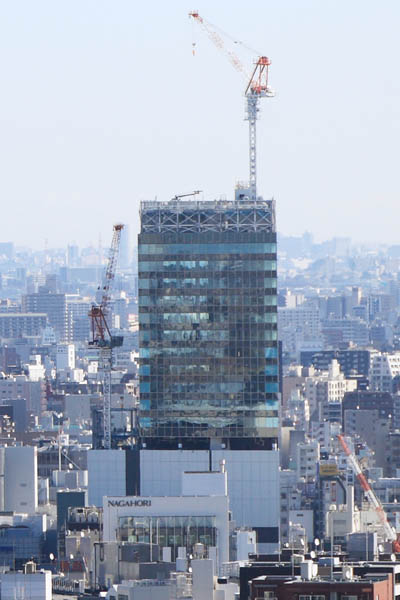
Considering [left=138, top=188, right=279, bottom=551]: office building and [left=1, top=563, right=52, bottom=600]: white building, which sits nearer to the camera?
[left=1, top=563, right=52, bottom=600]: white building

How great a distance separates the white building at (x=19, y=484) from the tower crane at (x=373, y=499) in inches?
470

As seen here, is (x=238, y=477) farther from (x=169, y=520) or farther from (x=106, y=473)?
(x=169, y=520)

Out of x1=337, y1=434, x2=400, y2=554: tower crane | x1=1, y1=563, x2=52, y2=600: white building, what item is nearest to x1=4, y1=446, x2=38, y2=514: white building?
x1=337, y1=434, x2=400, y2=554: tower crane

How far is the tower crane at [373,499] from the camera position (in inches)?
4310

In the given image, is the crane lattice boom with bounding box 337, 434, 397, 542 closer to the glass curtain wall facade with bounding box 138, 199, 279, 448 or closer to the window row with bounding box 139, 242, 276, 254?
the glass curtain wall facade with bounding box 138, 199, 279, 448

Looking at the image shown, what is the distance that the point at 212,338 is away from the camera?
119250 mm

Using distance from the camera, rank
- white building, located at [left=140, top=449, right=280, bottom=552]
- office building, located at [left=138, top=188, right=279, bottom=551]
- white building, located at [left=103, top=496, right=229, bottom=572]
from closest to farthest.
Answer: white building, located at [left=103, top=496, right=229, bottom=572] → white building, located at [left=140, top=449, right=280, bottom=552] → office building, located at [left=138, top=188, right=279, bottom=551]

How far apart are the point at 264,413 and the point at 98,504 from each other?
638 centimetres

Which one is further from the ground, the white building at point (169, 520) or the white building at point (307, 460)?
the white building at point (307, 460)

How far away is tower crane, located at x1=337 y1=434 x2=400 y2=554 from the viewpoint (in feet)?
359

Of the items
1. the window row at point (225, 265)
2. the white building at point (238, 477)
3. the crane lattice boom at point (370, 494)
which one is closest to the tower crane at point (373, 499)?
the crane lattice boom at point (370, 494)

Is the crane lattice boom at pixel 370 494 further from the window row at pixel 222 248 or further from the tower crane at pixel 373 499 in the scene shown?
the window row at pixel 222 248

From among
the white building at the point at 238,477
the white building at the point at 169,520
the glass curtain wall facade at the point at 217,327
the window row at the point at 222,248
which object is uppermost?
the window row at the point at 222,248

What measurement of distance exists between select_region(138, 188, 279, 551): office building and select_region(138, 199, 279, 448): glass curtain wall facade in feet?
0.11
